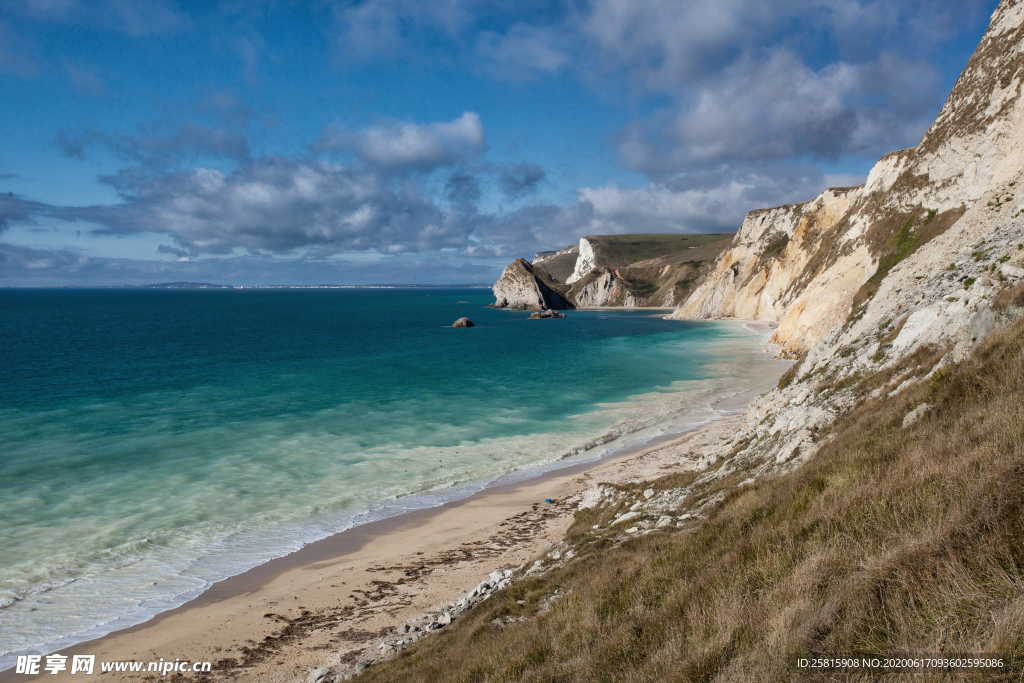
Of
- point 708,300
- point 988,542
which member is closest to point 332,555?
point 988,542

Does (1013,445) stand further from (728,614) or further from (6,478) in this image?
(6,478)

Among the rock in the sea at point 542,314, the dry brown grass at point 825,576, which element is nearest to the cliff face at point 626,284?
the rock in the sea at point 542,314

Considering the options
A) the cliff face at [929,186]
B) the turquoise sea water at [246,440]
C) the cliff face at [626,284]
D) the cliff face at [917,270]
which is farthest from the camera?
the cliff face at [626,284]

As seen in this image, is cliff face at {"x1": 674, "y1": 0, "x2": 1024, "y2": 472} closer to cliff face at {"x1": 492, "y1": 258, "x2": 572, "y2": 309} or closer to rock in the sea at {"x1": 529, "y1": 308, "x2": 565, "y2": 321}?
rock in the sea at {"x1": 529, "y1": 308, "x2": 565, "y2": 321}

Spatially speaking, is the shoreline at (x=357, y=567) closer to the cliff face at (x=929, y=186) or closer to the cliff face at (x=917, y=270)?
the cliff face at (x=917, y=270)

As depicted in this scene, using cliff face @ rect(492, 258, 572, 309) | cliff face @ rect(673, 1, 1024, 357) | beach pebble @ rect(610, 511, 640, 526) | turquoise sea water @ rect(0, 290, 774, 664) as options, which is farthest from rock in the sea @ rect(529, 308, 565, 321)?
beach pebble @ rect(610, 511, 640, 526)

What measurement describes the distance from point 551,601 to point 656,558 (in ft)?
6.74

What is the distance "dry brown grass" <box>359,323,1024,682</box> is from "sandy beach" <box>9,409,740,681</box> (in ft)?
11.8

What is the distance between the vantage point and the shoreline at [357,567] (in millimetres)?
13406

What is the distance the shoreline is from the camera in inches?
528

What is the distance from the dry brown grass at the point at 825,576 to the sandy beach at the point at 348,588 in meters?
3.61

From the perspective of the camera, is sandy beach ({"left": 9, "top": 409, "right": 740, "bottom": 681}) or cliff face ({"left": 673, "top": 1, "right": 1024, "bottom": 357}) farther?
cliff face ({"left": 673, "top": 1, "right": 1024, "bottom": 357})

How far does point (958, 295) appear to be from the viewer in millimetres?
15508

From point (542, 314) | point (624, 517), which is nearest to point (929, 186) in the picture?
point (624, 517)
